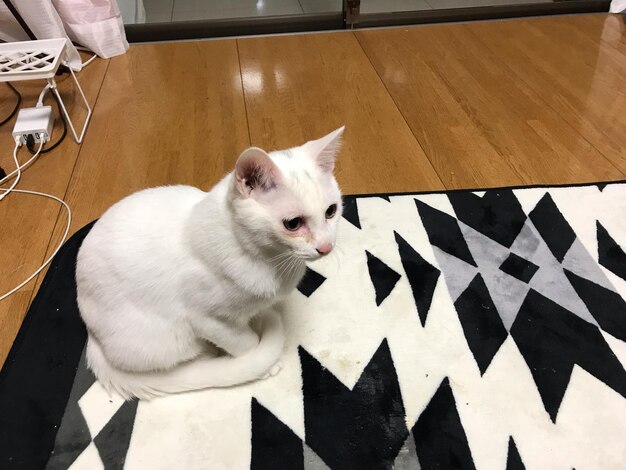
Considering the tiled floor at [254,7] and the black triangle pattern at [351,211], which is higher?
the tiled floor at [254,7]

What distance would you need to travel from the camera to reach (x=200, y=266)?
80 centimetres

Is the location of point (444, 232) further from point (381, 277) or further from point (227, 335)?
point (227, 335)

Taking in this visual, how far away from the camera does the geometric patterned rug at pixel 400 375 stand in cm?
86

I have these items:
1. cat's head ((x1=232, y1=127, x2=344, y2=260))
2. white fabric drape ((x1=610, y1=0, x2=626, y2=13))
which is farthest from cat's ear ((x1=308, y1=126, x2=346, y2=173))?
white fabric drape ((x1=610, y1=0, x2=626, y2=13))

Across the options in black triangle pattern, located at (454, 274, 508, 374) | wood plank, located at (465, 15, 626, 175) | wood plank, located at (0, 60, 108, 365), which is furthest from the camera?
wood plank, located at (465, 15, 626, 175)

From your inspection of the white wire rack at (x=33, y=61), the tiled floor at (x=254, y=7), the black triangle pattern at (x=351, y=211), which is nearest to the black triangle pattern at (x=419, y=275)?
the black triangle pattern at (x=351, y=211)

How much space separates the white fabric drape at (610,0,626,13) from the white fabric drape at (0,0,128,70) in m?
2.50

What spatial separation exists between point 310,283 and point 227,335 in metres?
0.34

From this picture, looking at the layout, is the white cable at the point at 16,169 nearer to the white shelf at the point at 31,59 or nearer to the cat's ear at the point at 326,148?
the white shelf at the point at 31,59

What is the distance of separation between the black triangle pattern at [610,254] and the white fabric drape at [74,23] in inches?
82.5

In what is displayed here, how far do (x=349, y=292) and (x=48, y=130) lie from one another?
126cm

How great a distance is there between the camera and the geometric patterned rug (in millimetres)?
863

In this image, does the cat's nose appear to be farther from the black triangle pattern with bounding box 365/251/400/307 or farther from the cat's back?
the black triangle pattern with bounding box 365/251/400/307

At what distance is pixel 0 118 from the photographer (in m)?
1.71
